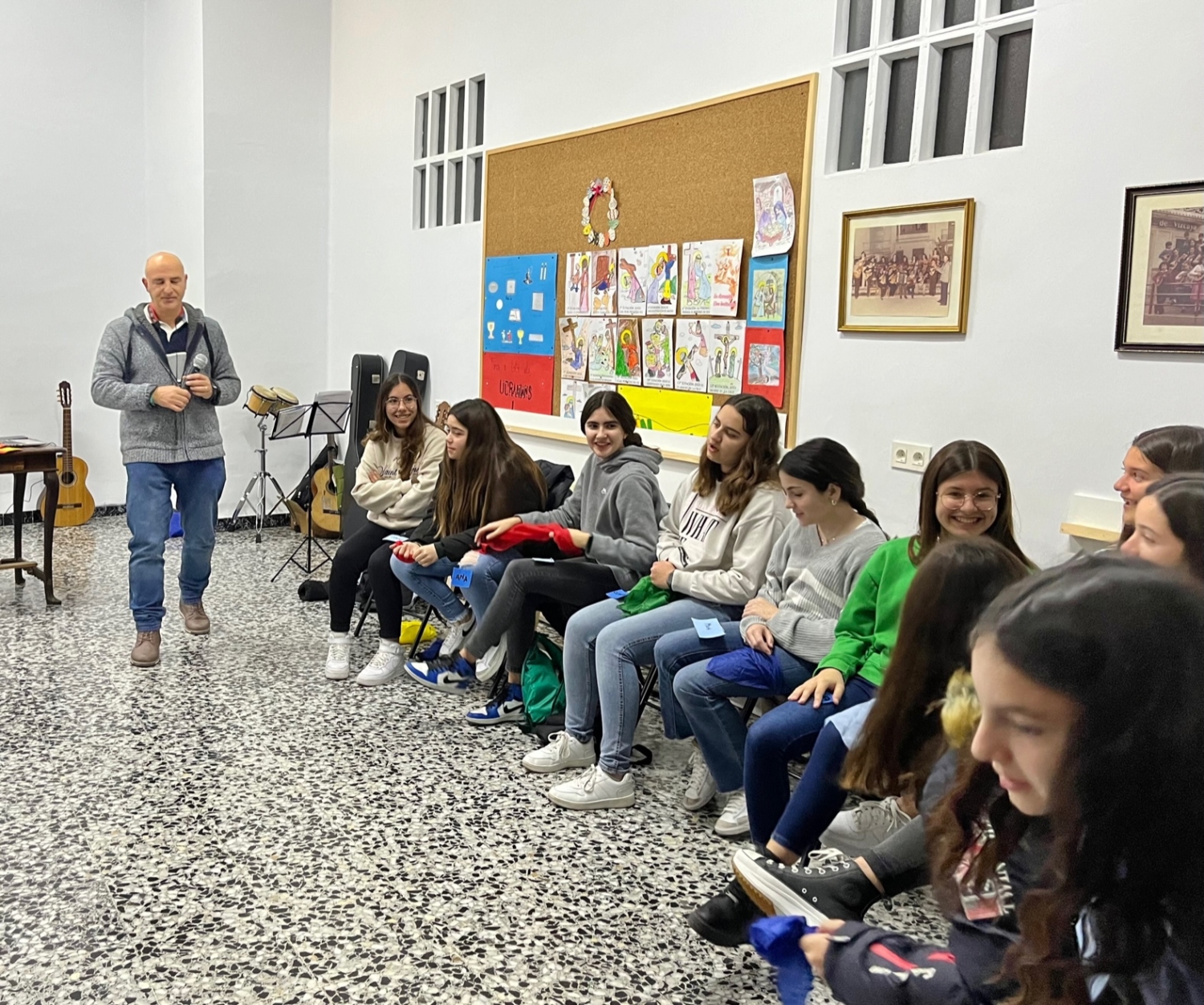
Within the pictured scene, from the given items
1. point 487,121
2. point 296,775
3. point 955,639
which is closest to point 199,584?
point 296,775

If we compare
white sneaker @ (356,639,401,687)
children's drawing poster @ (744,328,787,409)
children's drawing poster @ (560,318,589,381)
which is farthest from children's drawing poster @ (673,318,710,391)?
white sneaker @ (356,639,401,687)

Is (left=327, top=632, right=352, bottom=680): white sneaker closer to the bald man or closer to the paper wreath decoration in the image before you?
the bald man

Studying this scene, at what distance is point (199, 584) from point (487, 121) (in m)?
2.61

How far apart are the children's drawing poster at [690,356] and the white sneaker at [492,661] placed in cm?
122

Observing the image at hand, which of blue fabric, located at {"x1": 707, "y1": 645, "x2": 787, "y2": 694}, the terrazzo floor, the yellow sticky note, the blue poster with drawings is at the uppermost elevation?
the blue poster with drawings

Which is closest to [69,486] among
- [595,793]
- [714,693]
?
[595,793]

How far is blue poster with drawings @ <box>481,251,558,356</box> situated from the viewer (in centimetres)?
450

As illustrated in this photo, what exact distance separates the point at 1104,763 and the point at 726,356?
3026 millimetres

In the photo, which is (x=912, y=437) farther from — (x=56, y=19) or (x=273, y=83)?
(x=56, y=19)

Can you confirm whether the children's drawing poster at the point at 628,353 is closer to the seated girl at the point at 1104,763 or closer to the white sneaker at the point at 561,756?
the white sneaker at the point at 561,756

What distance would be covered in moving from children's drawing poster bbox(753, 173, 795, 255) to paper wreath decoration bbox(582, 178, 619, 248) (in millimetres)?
801

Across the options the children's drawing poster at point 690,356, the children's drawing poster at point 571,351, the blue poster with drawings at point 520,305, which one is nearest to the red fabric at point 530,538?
the children's drawing poster at point 690,356

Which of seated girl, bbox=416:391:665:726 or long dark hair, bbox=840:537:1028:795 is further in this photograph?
seated girl, bbox=416:391:665:726

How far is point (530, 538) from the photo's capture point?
3348 mm
